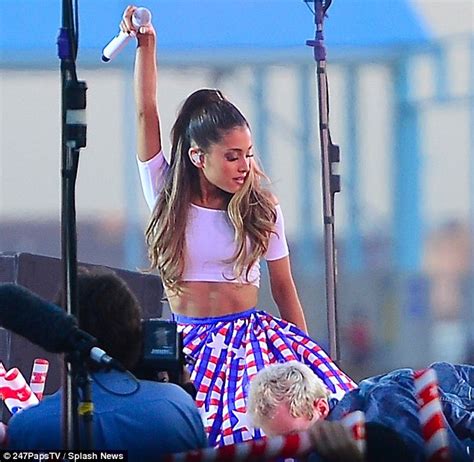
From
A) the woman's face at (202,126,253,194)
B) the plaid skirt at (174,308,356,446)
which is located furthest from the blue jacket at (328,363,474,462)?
the woman's face at (202,126,253,194)

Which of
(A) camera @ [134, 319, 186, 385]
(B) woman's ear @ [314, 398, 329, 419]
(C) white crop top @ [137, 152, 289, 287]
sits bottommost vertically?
(B) woman's ear @ [314, 398, 329, 419]

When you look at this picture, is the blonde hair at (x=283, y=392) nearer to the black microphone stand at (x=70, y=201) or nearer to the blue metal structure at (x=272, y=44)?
the blue metal structure at (x=272, y=44)

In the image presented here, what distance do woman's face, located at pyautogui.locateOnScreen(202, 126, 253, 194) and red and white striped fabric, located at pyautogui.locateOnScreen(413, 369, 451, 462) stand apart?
673mm

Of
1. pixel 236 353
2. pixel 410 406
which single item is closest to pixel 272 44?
pixel 236 353


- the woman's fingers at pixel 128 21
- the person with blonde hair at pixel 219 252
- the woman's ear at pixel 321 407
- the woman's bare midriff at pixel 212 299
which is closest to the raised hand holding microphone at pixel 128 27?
the woman's fingers at pixel 128 21

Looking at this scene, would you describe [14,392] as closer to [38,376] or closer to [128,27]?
[38,376]

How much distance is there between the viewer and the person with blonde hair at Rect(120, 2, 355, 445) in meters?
2.63

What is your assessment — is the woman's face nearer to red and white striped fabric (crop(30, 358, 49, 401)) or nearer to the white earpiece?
the white earpiece

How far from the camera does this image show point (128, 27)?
2549 millimetres

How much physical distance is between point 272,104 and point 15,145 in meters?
0.55

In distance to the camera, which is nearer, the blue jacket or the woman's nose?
the blue jacket

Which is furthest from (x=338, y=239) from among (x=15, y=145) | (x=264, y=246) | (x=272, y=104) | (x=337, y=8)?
(x=15, y=145)

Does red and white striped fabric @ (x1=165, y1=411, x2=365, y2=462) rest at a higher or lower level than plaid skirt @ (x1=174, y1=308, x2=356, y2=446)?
lower

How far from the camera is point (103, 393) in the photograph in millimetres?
2057
